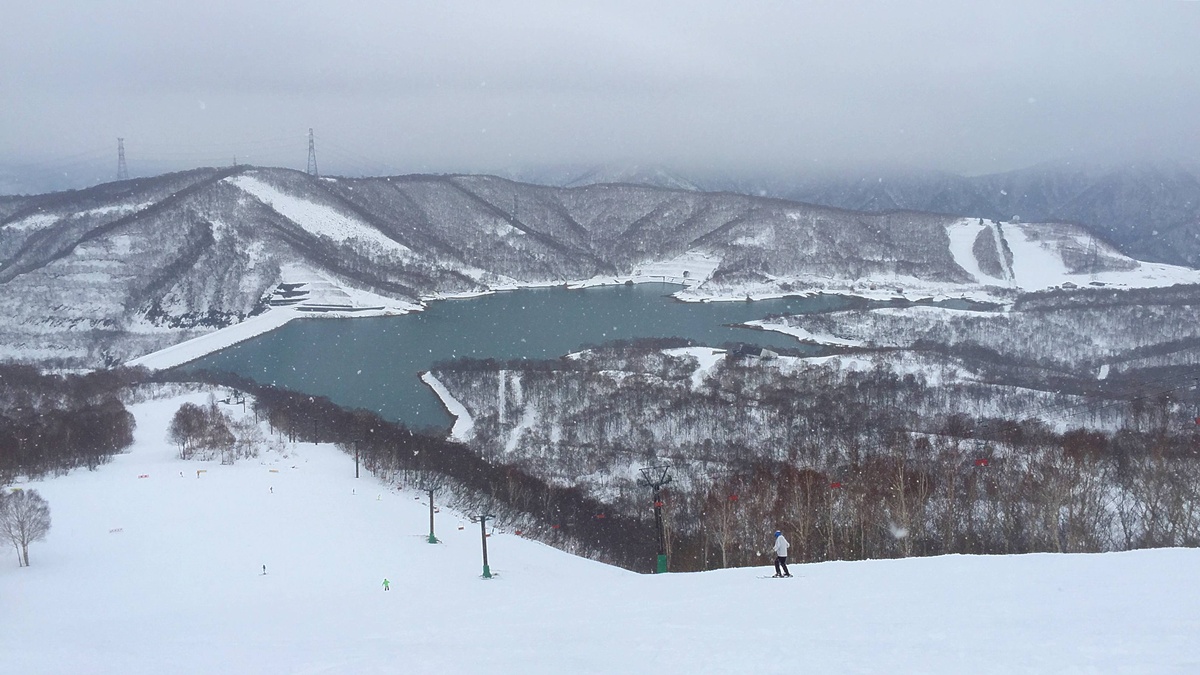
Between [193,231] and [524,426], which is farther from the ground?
[193,231]

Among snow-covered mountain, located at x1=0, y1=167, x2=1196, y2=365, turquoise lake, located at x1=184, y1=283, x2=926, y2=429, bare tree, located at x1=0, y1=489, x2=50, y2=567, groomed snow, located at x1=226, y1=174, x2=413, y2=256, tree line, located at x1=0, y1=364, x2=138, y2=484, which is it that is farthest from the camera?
groomed snow, located at x1=226, y1=174, x2=413, y2=256

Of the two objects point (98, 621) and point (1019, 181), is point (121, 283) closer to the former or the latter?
point (98, 621)

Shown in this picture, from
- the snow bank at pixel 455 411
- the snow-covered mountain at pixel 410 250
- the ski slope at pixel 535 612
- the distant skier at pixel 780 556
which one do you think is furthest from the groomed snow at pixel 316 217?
the distant skier at pixel 780 556

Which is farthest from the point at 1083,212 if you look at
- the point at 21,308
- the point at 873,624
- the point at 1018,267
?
the point at 873,624

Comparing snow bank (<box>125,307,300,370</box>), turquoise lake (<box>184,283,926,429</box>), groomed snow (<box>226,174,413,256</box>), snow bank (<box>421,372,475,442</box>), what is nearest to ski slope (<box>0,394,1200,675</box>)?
snow bank (<box>421,372,475,442</box>)

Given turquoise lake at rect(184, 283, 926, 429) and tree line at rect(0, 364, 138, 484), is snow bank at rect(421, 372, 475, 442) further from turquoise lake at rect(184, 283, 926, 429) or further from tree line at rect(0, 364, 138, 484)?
tree line at rect(0, 364, 138, 484)

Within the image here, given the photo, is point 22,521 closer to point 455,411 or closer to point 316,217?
point 455,411
